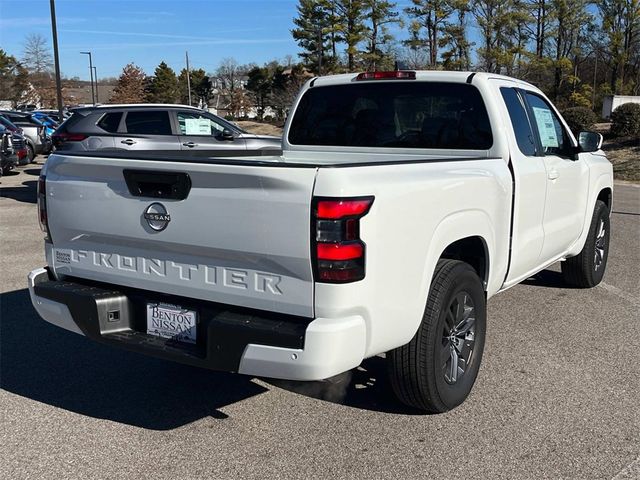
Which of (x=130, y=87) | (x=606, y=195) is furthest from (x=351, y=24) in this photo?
(x=606, y=195)

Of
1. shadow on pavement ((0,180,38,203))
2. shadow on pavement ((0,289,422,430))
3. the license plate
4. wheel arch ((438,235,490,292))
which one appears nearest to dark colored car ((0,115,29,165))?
shadow on pavement ((0,180,38,203))

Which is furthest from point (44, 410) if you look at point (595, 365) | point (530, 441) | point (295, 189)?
point (595, 365)

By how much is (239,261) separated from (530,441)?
180cm

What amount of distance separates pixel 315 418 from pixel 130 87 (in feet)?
218

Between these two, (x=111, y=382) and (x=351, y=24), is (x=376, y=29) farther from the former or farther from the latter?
(x=111, y=382)

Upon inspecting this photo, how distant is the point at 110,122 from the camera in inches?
450

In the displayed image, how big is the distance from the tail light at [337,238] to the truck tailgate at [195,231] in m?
0.05

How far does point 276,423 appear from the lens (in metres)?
3.73

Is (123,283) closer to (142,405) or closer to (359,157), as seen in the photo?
(142,405)

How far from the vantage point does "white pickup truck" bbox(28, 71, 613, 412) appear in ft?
9.52

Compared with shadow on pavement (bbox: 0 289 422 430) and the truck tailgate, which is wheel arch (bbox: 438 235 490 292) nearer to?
shadow on pavement (bbox: 0 289 422 430)

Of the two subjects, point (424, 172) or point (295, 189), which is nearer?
point (295, 189)

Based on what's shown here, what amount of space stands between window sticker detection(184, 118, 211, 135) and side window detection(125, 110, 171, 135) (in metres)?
0.43

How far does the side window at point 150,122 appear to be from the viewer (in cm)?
1154
